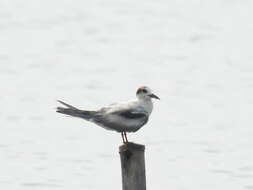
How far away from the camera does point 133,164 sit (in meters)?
11.9

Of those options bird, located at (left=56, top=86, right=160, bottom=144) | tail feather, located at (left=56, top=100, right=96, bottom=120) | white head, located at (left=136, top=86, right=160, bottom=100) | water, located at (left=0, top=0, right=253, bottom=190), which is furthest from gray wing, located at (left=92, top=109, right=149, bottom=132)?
water, located at (left=0, top=0, right=253, bottom=190)

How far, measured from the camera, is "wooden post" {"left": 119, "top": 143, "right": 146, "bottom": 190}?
11852 millimetres

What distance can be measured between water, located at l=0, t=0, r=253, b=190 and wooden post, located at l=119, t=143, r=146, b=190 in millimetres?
8046

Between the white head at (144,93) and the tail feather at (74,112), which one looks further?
the white head at (144,93)

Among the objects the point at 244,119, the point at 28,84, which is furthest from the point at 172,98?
the point at 28,84

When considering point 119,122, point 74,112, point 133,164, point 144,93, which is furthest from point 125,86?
point 133,164

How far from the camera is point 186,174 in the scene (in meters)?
20.7

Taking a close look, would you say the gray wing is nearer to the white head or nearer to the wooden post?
the white head

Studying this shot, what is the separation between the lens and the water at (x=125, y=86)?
69.2 feet

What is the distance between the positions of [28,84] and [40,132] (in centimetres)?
437

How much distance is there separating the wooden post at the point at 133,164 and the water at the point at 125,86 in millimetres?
8046

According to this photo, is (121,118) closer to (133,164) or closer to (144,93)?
(144,93)

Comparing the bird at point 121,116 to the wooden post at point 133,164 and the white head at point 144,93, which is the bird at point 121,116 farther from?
the wooden post at point 133,164

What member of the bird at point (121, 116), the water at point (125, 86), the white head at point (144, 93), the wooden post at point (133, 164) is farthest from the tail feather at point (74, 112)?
the water at point (125, 86)
